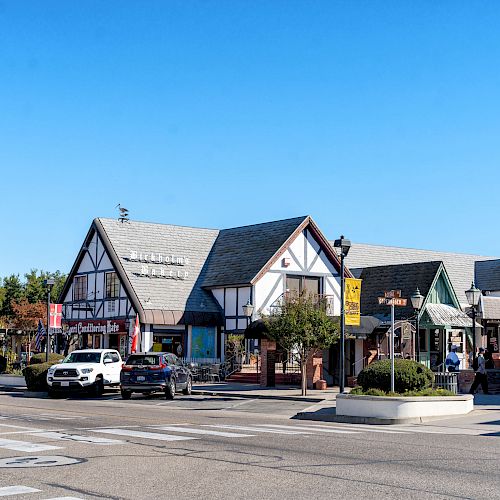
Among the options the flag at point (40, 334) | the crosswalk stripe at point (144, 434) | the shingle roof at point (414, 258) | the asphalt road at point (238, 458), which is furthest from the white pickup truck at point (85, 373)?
the shingle roof at point (414, 258)

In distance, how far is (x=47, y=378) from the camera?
3175 centimetres

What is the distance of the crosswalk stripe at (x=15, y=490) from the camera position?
965cm

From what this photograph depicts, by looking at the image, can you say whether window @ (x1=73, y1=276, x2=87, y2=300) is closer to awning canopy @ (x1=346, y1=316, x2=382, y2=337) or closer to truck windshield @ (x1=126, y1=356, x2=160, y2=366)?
awning canopy @ (x1=346, y1=316, x2=382, y2=337)

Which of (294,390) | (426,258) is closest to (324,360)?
(294,390)

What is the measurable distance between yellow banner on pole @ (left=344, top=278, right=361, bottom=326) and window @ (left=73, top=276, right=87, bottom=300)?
2492 centimetres

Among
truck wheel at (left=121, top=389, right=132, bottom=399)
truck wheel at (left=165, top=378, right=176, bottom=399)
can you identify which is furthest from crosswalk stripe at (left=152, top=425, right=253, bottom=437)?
truck wheel at (left=121, top=389, right=132, bottom=399)

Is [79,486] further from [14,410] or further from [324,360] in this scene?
[324,360]

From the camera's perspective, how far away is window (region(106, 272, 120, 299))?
4753 cm

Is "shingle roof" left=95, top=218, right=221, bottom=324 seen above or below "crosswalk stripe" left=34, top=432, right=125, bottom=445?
above

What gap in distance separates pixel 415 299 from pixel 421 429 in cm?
1240

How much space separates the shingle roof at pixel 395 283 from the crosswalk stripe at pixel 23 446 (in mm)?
29618

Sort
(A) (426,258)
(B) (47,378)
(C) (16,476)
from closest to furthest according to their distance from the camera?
(C) (16,476)
(B) (47,378)
(A) (426,258)

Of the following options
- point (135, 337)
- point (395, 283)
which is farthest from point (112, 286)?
point (395, 283)

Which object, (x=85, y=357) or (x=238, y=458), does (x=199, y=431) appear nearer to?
(x=238, y=458)
